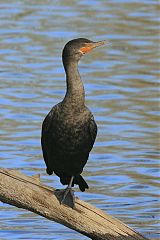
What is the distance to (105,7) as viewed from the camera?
18.4m

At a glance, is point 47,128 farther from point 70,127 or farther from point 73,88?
point 73,88

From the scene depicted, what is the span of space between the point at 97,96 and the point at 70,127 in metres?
5.91

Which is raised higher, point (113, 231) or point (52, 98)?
point (113, 231)

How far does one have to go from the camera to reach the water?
31.2ft

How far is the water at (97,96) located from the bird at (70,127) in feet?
5.20

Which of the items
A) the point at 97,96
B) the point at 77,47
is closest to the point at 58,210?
the point at 77,47

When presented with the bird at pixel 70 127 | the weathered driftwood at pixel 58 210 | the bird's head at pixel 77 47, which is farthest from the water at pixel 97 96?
the bird's head at pixel 77 47

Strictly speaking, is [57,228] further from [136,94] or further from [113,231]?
[136,94]

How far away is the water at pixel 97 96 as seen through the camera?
375 inches

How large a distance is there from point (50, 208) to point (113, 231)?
1.43ft

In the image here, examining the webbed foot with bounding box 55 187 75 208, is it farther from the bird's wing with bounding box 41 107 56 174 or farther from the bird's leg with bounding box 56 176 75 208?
the bird's wing with bounding box 41 107 56 174

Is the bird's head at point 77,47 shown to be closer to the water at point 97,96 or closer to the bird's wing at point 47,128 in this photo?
the bird's wing at point 47,128

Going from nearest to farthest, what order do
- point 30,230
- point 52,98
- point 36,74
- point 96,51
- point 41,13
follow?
point 30,230, point 52,98, point 36,74, point 96,51, point 41,13

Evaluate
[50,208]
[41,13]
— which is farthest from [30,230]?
[41,13]
